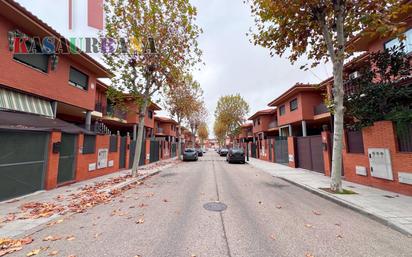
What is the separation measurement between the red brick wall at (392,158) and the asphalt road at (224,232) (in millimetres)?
3008

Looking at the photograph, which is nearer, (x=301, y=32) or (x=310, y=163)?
(x=301, y=32)


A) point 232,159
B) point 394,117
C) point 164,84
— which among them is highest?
point 164,84

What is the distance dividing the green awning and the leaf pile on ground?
7.38m

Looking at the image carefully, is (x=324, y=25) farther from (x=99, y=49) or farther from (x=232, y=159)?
(x=232, y=159)

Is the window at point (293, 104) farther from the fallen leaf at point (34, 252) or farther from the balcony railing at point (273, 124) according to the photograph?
the fallen leaf at point (34, 252)

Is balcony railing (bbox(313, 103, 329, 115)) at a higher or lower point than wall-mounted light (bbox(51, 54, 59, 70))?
lower

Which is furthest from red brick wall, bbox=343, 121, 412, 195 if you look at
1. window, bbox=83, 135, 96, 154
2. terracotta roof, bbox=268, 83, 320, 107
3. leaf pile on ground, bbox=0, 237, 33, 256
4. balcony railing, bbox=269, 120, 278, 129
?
balcony railing, bbox=269, 120, 278, 129

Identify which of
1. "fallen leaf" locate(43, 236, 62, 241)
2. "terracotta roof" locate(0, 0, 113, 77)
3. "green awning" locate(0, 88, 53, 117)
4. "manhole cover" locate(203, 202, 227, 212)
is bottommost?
"manhole cover" locate(203, 202, 227, 212)

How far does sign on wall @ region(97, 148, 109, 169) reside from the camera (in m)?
10.8

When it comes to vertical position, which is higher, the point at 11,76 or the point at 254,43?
the point at 254,43

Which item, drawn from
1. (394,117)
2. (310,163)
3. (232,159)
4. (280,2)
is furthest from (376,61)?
(232,159)

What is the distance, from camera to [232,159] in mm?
19656

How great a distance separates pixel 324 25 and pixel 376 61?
323cm

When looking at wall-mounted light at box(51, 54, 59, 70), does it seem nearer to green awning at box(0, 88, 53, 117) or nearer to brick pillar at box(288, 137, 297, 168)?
green awning at box(0, 88, 53, 117)
